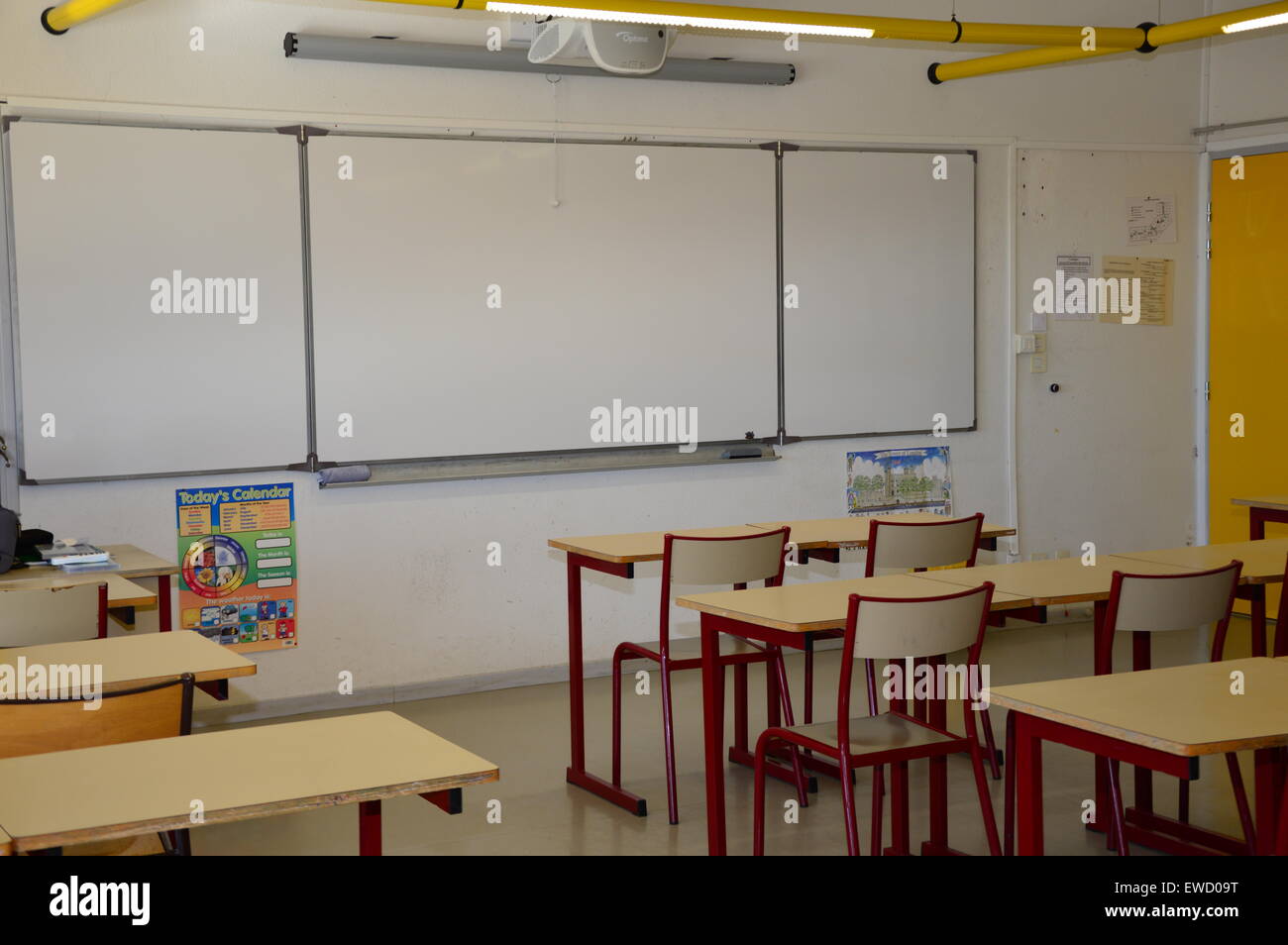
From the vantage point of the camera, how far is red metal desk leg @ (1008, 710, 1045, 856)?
8.34 ft

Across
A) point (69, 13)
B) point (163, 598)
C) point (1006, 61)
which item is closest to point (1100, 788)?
point (163, 598)

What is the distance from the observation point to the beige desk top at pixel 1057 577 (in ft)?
11.9

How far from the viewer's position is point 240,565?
5359 mm

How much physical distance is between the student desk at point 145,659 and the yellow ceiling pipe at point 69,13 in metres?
2.44

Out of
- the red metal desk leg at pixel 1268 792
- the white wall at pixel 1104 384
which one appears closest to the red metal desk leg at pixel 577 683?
the red metal desk leg at pixel 1268 792

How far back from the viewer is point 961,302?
6844 mm

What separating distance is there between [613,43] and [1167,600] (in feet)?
9.91

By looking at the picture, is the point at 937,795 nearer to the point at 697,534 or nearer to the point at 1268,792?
the point at 1268,792

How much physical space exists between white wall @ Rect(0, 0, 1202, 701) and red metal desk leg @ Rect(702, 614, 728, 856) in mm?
2418

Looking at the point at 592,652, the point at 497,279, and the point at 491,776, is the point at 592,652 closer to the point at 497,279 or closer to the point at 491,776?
the point at 497,279

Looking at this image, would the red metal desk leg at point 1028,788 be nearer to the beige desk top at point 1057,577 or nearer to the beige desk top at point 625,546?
the beige desk top at point 1057,577

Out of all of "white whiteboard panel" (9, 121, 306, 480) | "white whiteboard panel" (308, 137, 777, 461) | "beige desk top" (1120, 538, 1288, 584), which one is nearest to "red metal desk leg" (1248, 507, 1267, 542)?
"beige desk top" (1120, 538, 1288, 584)

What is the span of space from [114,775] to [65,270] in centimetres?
331
